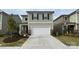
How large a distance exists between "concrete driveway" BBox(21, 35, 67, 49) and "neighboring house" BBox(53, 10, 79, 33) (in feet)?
2.01

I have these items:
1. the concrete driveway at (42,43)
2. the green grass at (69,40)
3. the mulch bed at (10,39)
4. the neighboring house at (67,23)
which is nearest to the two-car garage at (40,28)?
the concrete driveway at (42,43)

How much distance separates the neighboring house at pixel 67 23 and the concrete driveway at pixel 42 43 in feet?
2.01

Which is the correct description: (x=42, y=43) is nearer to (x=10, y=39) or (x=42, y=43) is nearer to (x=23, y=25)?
(x=23, y=25)

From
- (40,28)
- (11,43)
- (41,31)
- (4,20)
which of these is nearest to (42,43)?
(41,31)

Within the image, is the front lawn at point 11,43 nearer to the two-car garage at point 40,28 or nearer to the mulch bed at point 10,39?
the mulch bed at point 10,39

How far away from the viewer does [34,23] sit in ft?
34.5

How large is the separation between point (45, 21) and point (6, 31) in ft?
7.36

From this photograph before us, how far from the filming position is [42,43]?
33.6 feet

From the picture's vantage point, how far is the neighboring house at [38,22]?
10.3 m
